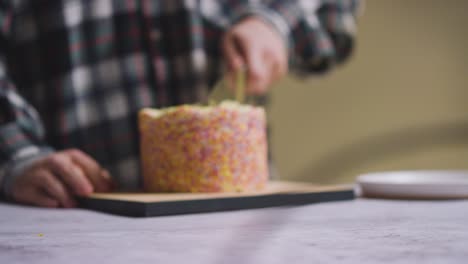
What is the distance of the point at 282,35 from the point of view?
1352mm

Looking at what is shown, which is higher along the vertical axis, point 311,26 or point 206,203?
point 311,26

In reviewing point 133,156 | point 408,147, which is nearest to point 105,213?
point 133,156

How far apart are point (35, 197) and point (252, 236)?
1.65ft

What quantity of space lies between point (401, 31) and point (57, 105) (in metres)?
2.24

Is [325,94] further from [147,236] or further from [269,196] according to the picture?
[147,236]

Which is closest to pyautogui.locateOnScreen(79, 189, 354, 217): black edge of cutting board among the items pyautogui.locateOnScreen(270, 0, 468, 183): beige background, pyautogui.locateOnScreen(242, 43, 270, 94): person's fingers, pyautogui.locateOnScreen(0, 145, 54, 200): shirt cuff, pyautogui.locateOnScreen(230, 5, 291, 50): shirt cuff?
pyautogui.locateOnScreen(0, 145, 54, 200): shirt cuff

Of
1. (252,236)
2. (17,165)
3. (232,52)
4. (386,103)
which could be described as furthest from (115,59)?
(386,103)

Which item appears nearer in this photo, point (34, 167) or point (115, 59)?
point (34, 167)

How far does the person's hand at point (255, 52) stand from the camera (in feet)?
3.84

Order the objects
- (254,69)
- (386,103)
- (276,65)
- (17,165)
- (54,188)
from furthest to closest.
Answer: (386,103) → (276,65) → (254,69) → (17,165) → (54,188)

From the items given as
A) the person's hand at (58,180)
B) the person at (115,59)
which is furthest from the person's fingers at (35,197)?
the person at (115,59)

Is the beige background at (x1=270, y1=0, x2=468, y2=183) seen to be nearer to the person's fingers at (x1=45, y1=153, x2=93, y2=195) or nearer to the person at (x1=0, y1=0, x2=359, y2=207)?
the person at (x1=0, y1=0, x2=359, y2=207)

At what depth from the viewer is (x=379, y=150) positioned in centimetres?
297

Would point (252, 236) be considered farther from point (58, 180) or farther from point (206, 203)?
point (58, 180)
